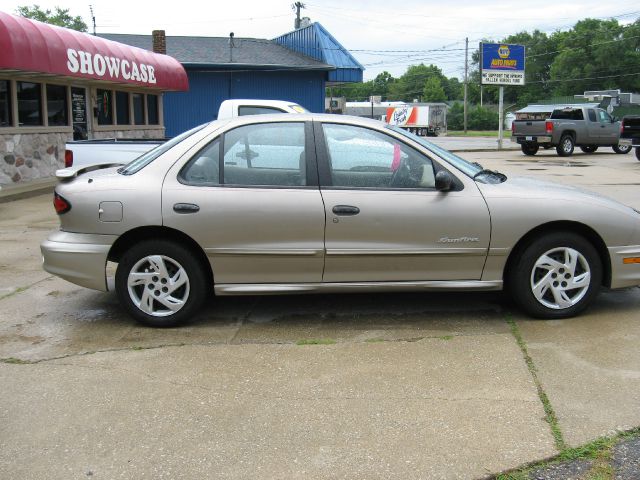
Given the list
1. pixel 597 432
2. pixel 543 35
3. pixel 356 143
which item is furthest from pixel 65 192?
pixel 543 35

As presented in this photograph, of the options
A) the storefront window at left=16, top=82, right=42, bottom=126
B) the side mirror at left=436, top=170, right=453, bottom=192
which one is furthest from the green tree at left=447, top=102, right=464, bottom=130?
the side mirror at left=436, top=170, right=453, bottom=192

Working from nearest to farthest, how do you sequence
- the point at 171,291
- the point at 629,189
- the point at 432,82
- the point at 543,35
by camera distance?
1. the point at 171,291
2. the point at 629,189
3. the point at 543,35
4. the point at 432,82

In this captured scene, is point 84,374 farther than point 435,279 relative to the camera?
No

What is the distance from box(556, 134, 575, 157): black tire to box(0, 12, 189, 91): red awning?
50.1ft

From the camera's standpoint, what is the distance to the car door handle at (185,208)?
187 inches

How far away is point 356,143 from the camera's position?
16.3 feet

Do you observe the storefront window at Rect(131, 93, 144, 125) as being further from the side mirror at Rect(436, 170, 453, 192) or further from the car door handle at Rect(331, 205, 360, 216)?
the side mirror at Rect(436, 170, 453, 192)

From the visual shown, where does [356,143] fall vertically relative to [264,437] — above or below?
above

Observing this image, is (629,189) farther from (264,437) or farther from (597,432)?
(264,437)

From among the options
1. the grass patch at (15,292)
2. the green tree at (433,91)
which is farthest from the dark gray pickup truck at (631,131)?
the green tree at (433,91)

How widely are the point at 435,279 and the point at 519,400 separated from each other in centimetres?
142

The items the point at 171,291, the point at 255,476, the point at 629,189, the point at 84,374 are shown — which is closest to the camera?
the point at 255,476

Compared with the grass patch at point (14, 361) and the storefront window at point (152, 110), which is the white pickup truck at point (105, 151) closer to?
the grass patch at point (14, 361)

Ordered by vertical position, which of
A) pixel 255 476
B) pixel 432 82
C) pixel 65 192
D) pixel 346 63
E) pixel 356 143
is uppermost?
pixel 432 82
